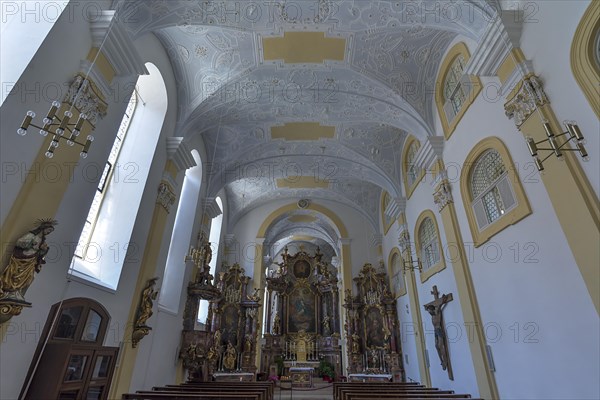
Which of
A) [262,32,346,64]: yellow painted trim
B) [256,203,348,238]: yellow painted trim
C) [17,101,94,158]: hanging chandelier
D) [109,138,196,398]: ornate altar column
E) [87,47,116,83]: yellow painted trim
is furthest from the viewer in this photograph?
[256,203,348,238]: yellow painted trim

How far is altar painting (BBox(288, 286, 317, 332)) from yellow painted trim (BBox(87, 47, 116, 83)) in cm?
1581

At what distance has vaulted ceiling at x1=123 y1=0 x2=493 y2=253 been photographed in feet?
22.5

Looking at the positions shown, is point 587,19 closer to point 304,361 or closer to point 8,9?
point 8,9

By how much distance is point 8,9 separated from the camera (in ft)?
Result: 14.8

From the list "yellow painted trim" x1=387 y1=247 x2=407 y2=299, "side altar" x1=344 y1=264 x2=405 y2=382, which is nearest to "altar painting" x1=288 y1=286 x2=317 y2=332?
"side altar" x1=344 y1=264 x2=405 y2=382

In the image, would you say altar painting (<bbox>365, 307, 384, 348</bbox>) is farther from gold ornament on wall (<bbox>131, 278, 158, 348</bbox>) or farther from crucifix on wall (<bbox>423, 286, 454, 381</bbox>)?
gold ornament on wall (<bbox>131, 278, 158, 348</bbox>)

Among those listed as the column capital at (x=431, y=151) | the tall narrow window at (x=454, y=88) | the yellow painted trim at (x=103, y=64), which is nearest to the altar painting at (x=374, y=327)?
the column capital at (x=431, y=151)

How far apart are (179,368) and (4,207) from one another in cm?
713

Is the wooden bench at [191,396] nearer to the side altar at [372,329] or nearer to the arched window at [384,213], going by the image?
the side altar at [372,329]

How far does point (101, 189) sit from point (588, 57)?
815cm

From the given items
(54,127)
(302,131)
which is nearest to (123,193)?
A: (54,127)

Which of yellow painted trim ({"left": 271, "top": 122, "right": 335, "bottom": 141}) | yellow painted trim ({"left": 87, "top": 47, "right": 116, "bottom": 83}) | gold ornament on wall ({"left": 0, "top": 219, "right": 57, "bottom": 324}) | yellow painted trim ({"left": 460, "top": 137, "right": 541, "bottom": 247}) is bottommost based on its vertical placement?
gold ornament on wall ({"left": 0, "top": 219, "right": 57, "bottom": 324})

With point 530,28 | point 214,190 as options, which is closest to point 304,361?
point 214,190

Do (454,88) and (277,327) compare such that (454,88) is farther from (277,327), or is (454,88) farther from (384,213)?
(277,327)
